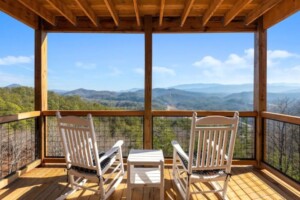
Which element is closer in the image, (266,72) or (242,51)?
(266,72)

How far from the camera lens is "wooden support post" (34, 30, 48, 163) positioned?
4.74m

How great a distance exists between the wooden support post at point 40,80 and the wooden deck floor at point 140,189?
78cm

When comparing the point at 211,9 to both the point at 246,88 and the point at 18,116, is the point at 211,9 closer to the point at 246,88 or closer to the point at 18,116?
the point at 18,116

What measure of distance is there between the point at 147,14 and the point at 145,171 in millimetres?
2725

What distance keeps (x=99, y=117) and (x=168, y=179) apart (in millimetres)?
1731

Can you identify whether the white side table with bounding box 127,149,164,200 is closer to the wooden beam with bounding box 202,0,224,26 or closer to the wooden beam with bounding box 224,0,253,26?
the wooden beam with bounding box 202,0,224,26

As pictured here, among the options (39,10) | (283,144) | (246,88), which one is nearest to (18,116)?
(39,10)

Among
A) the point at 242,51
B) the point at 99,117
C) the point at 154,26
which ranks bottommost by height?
the point at 99,117

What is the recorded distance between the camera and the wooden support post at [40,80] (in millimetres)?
4738

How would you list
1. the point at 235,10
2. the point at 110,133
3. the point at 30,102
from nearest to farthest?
the point at 235,10 → the point at 110,133 → the point at 30,102

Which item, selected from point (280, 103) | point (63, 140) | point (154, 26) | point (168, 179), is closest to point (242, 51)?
point (280, 103)

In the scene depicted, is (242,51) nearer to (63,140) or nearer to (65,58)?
(65,58)

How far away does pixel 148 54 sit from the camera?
468 cm

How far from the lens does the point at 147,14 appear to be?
4629mm
